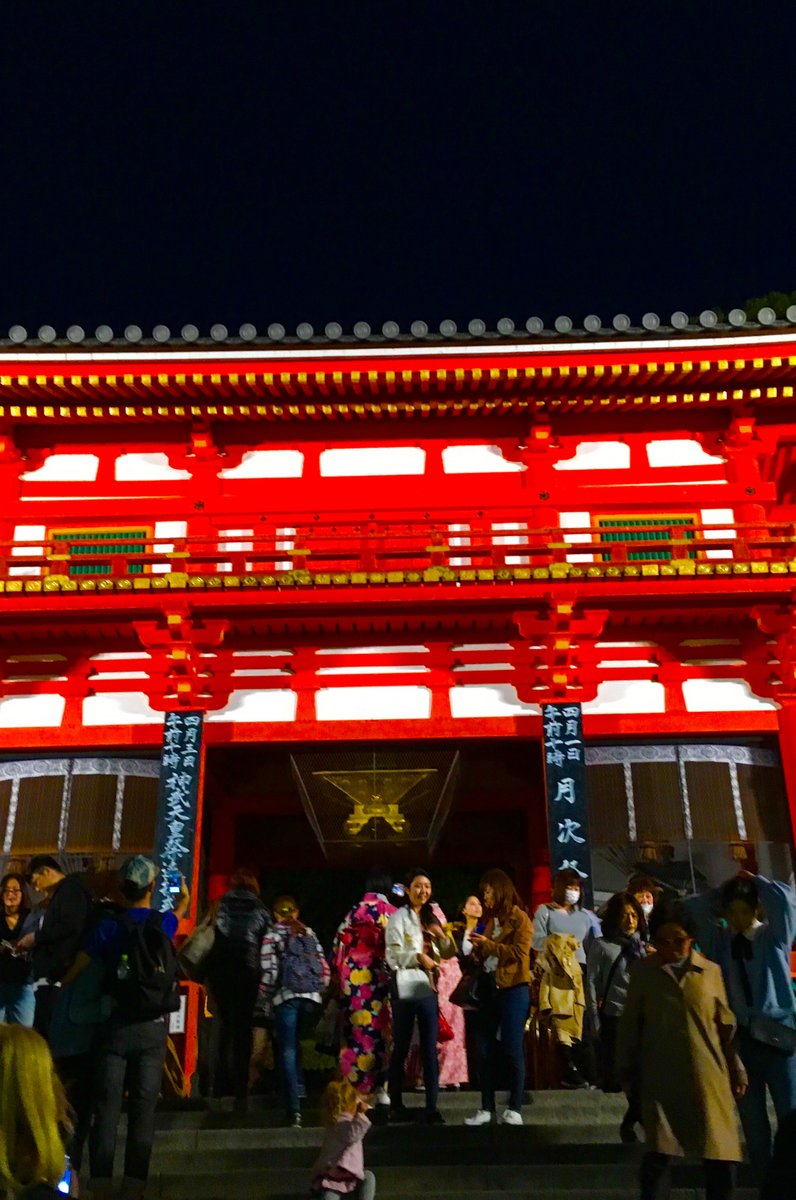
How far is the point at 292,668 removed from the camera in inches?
552

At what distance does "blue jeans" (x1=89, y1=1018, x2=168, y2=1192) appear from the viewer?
6.14m

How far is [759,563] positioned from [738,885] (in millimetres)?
6956

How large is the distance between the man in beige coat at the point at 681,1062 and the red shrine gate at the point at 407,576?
23.7 ft

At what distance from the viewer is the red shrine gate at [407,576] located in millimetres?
13203

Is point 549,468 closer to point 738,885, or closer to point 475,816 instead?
point 475,816

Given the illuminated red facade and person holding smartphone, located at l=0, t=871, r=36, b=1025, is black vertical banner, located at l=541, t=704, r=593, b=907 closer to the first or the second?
the illuminated red facade

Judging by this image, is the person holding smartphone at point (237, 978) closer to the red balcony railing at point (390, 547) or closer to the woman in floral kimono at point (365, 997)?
the woman in floral kimono at point (365, 997)

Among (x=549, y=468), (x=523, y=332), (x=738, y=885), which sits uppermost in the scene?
(x=523, y=332)

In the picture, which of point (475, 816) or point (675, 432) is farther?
point (475, 816)

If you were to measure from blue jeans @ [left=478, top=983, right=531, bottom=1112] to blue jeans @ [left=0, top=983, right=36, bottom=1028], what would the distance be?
312cm

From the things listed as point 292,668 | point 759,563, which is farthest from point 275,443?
point 759,563

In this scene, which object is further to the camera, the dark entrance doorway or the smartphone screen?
the dark entrance doorway

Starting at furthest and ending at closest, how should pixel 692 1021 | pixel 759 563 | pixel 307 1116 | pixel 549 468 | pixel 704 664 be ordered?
pixel 549 468 → pixel 704 664 → pixel 759 563 → pixel 307 1116 → pixel 692 1021

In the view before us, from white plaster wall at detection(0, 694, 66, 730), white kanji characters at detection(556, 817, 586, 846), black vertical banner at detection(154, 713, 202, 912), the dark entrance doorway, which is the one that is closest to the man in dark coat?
black vertical banner at detection(154, 713, 202, 912)
